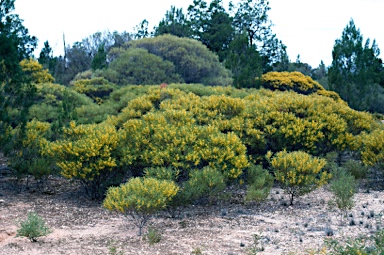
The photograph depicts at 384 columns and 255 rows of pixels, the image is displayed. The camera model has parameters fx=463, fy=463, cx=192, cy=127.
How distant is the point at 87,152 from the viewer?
9281 millimetres

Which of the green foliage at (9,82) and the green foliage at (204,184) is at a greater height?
the green foliage at (9,82)

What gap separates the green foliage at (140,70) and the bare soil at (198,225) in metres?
11.3

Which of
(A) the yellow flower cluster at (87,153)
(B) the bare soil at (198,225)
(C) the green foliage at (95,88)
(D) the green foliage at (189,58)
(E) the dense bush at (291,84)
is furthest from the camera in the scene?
(D) the green foliage at (189,58)

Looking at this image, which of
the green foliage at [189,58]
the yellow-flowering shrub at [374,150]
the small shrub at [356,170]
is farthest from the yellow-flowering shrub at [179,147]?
the green foliage at [189,58]

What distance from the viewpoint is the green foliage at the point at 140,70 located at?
70.0 ft

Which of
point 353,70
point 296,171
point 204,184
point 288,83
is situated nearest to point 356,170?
point 296,171

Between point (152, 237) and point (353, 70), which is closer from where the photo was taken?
point (152, 237)

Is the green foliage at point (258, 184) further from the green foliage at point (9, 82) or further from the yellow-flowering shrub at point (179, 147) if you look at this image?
the green foliage at point (9, 82)

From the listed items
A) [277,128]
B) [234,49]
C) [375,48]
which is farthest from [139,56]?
[375,48]

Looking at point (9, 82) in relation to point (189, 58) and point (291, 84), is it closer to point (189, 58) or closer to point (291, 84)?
point (189, 58)

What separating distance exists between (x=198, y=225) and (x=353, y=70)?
2172cm

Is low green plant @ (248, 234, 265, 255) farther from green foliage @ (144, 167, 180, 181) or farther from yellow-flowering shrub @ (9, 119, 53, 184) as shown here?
yellow-flowering shrub @ (9, 119, 53, 184)

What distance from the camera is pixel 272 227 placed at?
797 cm

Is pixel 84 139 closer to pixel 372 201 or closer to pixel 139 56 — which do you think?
pixel 372 201
